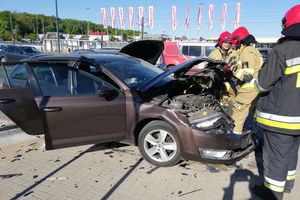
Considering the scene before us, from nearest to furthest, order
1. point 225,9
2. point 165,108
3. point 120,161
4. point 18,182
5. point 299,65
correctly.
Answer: point 299,65, point 18,182, point 165,108, point 120,161, point 225,9

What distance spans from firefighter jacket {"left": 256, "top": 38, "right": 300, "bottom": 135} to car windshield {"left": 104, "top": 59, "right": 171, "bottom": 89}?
78.6 inches

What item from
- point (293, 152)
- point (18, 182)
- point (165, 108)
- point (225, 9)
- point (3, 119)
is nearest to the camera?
point (293, 152)

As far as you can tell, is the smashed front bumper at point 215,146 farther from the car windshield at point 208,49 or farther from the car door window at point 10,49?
the car door window at point 10,49

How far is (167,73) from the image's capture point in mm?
4301

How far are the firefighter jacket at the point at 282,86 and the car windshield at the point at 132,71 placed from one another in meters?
2.00

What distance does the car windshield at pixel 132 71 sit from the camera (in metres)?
4.64

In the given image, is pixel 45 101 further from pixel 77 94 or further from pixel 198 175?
pixel 198 175

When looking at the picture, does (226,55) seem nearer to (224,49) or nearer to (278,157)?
(224,49)

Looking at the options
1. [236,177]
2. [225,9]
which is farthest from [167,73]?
[225,9]

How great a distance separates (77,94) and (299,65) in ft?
9.33

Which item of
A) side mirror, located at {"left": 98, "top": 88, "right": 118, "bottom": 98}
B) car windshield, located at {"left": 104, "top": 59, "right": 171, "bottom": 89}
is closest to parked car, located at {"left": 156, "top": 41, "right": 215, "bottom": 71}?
car windshield, located at {"left": 104, "top": 59, "right": 171, "bottom": 89}

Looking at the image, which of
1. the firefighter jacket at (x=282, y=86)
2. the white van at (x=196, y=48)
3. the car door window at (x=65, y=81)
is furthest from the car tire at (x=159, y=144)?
the white van at (x=196, y=48)

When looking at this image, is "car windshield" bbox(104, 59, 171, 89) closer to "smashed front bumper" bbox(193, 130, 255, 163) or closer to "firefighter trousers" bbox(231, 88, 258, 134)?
"firefighter trousers" bbox(231, 88, 258, 134)

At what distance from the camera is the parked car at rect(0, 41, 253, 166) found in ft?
13.1
